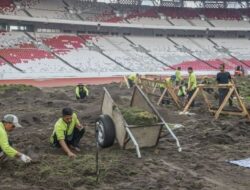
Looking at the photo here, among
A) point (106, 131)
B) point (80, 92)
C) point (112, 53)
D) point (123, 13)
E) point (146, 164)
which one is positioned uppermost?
point (123, 13)

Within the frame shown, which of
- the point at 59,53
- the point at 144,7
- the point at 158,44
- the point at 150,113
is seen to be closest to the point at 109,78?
the point at 59,53

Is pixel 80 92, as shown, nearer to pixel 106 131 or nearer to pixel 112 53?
pixel 106 131

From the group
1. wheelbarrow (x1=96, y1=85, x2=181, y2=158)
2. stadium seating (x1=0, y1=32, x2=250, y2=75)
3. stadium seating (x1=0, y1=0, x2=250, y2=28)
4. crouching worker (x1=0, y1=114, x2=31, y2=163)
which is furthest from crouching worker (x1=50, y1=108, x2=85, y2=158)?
stadium seating (x1=0, y1=0, x2=250, y2=28)

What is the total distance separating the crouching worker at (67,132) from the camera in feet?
24.7

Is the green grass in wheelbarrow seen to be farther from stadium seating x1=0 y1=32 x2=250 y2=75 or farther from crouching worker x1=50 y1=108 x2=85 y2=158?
stadium seating x1=0 y1=32 x2=250 y2=75

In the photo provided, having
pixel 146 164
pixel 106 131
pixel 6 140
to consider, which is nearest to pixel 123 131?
pixel 106 131

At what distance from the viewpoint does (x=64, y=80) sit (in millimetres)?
31375

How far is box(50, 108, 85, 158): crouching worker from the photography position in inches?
297

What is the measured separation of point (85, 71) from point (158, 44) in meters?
13.2

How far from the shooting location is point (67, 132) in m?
7.85

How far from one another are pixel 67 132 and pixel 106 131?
0.79 metres

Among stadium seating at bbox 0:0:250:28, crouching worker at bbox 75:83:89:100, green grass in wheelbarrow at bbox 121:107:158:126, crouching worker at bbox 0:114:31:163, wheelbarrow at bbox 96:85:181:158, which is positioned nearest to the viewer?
crouching worker at bbox 0:114:31:163

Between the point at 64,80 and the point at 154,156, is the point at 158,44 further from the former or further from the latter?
the point at 154,156

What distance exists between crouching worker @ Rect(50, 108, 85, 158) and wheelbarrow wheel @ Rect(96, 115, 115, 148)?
0.48 meters
